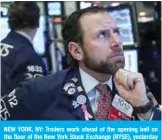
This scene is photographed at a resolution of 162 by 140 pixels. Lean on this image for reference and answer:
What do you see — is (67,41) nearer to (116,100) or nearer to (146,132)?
(116,100)

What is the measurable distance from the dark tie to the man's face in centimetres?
5

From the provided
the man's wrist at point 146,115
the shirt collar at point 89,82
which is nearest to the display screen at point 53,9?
the shirt collar at point 89,82

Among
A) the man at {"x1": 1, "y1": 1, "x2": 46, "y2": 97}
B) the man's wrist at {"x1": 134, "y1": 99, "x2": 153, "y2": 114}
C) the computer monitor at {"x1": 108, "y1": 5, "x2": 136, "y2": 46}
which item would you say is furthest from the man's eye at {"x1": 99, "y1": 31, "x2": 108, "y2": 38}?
the computer monitor at {"x1": 108, "y1": 5, "x2": 136, "y2": 46}

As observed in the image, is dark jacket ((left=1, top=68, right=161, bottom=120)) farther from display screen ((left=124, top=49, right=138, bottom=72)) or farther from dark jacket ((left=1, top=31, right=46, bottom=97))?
display screen ((left=124, top=49, right=138, bottom=72))

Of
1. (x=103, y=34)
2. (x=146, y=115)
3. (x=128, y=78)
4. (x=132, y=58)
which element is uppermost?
(x=103, y=34)

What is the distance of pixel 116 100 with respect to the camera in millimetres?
1298

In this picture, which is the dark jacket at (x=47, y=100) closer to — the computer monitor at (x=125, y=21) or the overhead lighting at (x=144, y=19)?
the computer monitor at (x=125, y=21)

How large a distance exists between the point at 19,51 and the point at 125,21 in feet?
3.35

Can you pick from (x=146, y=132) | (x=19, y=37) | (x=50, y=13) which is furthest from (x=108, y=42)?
(x=50, y=13)

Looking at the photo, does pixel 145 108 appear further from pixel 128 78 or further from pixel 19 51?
pixel 19 51

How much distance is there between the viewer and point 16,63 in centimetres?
194

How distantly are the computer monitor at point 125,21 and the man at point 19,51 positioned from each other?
2.67 feet

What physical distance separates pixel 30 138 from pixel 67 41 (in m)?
0.34

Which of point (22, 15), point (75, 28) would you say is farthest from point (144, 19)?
point (75, 28)
